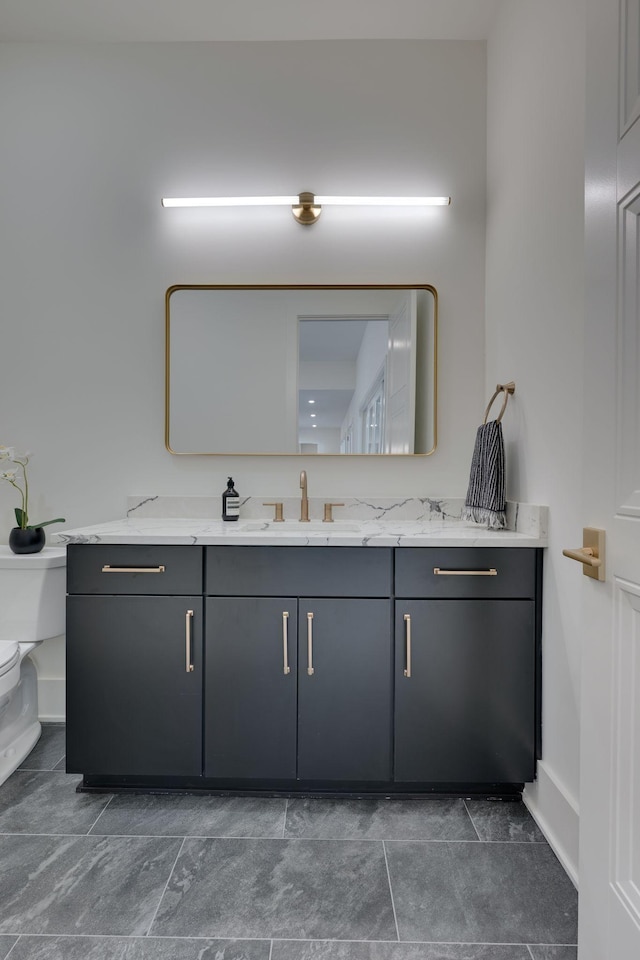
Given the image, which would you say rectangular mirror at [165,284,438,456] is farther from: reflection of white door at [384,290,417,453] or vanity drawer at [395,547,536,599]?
vanity drawer at [395,547,536,599]

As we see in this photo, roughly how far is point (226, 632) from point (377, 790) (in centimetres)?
74

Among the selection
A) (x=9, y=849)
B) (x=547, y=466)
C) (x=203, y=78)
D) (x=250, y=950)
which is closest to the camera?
(x=250, y=950)

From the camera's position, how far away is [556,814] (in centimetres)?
158

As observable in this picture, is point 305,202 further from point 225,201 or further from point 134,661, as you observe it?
point 134,661

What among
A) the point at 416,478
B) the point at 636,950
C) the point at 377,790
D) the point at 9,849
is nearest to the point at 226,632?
the point at 377,790

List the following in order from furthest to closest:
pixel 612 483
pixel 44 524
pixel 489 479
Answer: pixel 44 524 → pixel 489 479 → pixel 612 483

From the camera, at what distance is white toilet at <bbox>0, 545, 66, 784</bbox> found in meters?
Result: 2.04

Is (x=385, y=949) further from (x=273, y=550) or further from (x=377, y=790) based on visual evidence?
(x=273, y=550)

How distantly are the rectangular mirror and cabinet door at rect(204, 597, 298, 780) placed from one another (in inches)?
31.1

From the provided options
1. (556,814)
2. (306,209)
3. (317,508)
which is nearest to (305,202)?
(306,209)

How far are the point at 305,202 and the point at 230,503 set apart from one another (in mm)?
1312

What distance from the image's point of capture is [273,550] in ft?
5.78

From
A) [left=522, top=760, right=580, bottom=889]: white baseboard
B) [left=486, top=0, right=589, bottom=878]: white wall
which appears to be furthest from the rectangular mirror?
[left=522, top=760, right=580, bottom=889]: white baseboard

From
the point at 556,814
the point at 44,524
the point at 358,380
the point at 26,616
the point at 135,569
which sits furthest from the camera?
the point at 358,380
